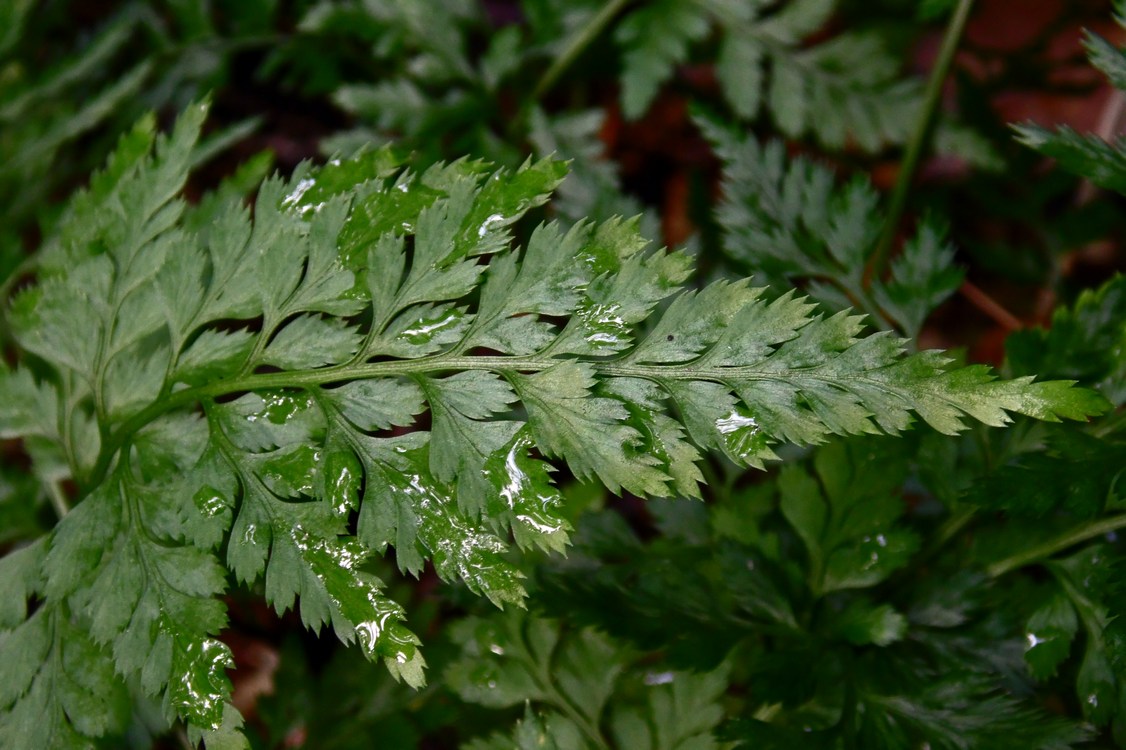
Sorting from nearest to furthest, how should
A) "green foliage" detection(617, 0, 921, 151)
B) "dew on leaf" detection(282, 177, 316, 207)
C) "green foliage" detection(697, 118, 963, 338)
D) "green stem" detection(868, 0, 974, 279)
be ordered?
1. "dew on leaf" detection(282, 177, 316, 207)
2. "green foliage" detection(697, 118, 963, 338)
3. "green stem" detection(868, 0, 974, 279)
4. "green foliage" detection(617, 0, 921, 151)

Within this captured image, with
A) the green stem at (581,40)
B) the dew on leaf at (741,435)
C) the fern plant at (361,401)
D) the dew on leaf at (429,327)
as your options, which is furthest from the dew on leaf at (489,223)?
the green stem at (581,40)

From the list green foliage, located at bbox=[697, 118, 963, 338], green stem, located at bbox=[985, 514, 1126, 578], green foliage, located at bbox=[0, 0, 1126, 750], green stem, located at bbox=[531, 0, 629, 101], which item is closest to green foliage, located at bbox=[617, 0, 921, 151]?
green stem, located at bbox=[531, 0, 629, 101]

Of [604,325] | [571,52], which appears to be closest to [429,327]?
[604,325]

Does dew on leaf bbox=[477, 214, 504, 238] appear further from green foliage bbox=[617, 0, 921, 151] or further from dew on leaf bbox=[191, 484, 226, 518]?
green foliage bbox=[617, 0, 921, 151]

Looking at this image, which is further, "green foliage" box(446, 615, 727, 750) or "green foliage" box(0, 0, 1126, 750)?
"green foliage" box(446, 615, 727, 750)

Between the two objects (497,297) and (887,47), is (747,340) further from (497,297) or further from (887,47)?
(887,47)

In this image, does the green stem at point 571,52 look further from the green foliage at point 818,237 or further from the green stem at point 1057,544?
the green stem at point 1057,544
